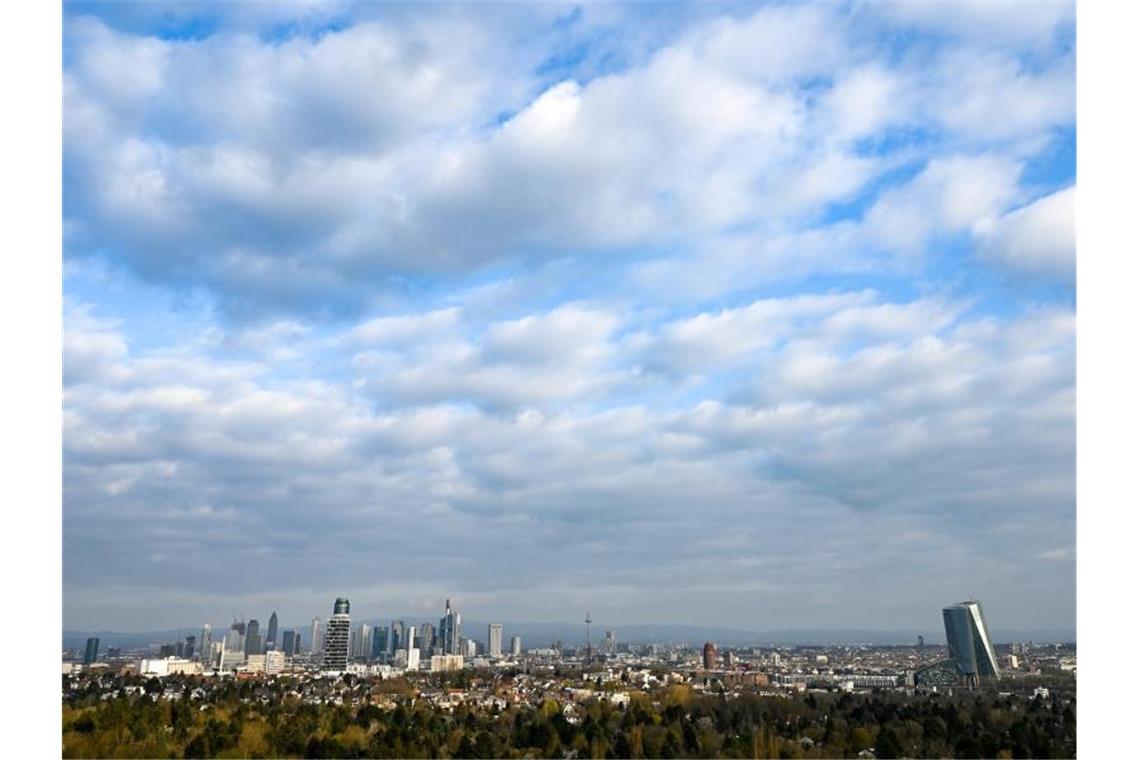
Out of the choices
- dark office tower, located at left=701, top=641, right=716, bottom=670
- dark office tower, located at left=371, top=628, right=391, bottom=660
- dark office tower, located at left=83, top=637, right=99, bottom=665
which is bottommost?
dark office tower, located at left=371, top=628, right=391, bottom=660

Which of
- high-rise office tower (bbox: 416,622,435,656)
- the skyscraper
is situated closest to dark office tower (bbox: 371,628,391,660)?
the skyscraper

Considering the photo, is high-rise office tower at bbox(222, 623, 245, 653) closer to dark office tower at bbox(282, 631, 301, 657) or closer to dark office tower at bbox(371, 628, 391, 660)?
dark office tower at bbox(282, 631, 301, 657)

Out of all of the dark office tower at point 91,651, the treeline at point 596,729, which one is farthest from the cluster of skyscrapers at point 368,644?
the treeline at point 596,729

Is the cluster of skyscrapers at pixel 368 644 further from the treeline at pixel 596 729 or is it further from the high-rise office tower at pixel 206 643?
the treeline at pixel 596 729

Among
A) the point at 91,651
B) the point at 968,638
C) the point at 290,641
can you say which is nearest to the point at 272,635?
the point at 290,641

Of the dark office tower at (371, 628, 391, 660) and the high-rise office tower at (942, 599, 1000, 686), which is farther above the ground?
the high-rise office tower at (942, 599, 1000, 686)
